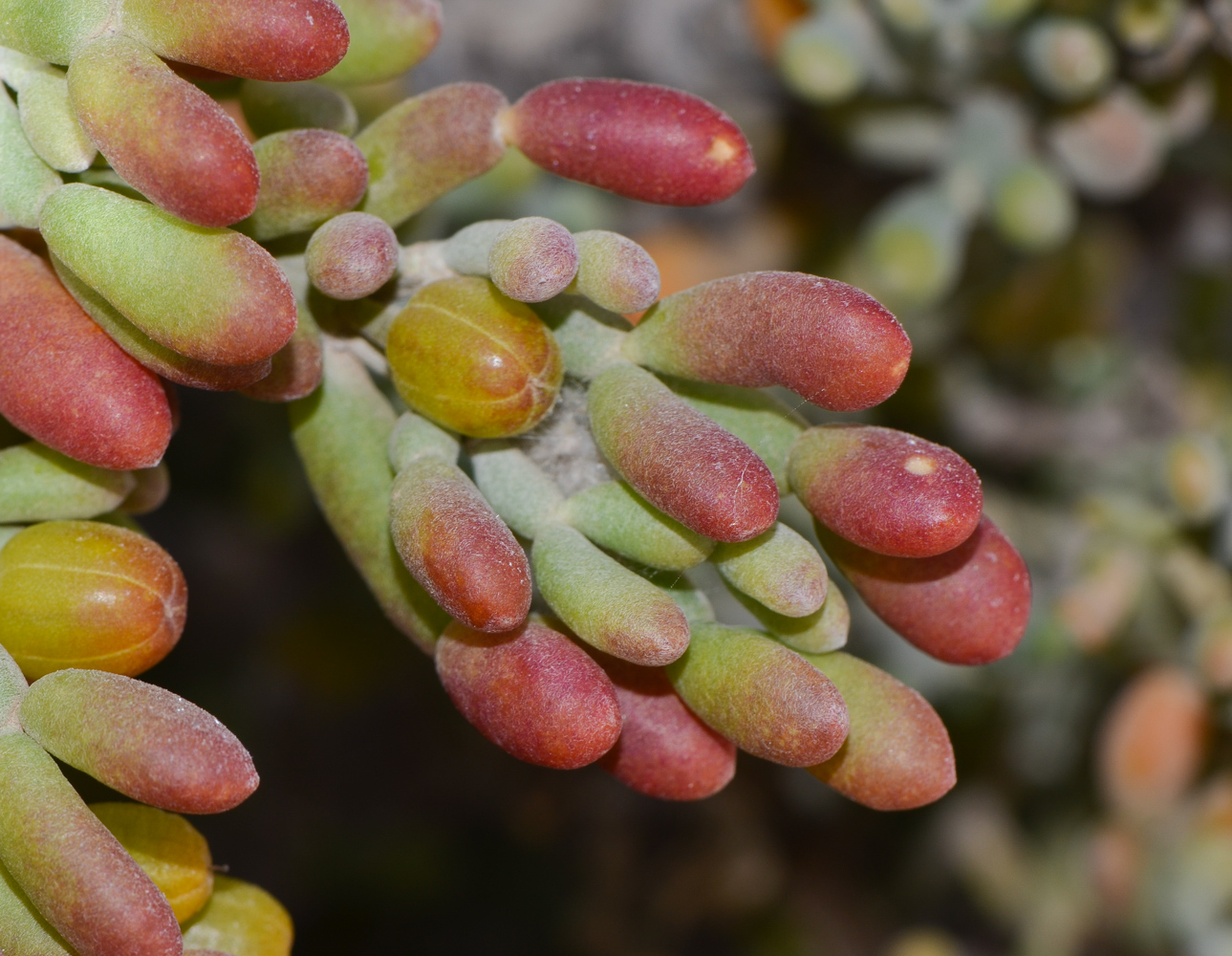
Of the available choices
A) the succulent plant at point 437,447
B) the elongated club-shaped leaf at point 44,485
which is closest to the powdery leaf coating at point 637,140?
the succulent plant at point 437,447

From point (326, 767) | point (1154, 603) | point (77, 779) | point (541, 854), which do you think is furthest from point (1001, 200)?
point (326, 767)

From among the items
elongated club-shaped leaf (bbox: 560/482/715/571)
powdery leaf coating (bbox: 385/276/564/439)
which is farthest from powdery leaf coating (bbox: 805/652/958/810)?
powdery leaf coating (bbox: 385/276/564/439)

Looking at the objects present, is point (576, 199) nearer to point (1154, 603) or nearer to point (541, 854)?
point (1154, 603)

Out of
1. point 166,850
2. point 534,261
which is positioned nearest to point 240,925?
point 166,850

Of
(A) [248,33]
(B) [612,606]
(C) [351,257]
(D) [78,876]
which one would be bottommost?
(D) [78,876]

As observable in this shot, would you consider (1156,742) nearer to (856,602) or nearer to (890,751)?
(856,602)

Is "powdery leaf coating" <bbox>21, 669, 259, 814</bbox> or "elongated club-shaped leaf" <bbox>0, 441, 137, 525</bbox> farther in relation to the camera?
"elongated club-shaped leaf" <bbox>0, 441, 137, 525</bbox>

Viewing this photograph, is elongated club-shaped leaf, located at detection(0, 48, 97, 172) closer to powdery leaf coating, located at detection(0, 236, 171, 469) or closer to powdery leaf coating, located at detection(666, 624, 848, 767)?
powdery leaf coating, located at detection(0, 236, 171, 469)
